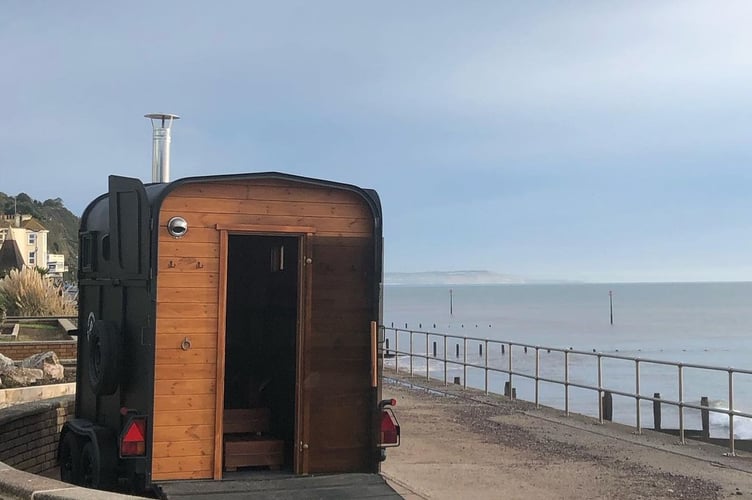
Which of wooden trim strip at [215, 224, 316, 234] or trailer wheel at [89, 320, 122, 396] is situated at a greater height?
wooden trim strip at [215, 224, 316, 234]

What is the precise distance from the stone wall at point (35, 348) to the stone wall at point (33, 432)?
5.50 meters

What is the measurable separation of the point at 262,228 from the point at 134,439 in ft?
5.86

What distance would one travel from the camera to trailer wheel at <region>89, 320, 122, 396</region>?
6.66 meters

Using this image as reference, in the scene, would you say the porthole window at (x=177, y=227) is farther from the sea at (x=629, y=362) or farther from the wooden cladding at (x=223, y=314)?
the sea at (x=629, y=362)

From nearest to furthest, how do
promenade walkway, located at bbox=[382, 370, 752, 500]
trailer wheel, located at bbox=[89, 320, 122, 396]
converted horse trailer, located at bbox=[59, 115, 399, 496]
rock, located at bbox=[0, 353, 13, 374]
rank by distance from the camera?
converted horse trailer, located at bbox=[59, 115, 399, 496]
trailer wheel, located at bbox=[89, 320, 122, 396]
promenade walkway, located at bbox=[382, 370, 752, 500]
rock, located at bbox=[0, 353, 13, 374]

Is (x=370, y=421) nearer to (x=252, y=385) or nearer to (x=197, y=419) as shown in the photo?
(x=197, y=419)

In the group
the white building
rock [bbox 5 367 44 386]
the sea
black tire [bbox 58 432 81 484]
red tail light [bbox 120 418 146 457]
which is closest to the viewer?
red tail light [bbox 120 418 146 457]

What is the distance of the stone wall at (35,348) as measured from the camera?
14312 millimetres

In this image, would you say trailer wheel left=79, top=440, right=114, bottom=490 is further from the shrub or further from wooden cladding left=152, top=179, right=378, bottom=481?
the shrub

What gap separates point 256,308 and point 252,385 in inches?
29.2

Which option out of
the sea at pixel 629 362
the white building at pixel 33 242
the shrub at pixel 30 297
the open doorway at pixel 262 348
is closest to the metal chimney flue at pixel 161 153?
the open doorway at pixel 262 348

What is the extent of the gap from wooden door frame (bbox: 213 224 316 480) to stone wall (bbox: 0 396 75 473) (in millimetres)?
2556

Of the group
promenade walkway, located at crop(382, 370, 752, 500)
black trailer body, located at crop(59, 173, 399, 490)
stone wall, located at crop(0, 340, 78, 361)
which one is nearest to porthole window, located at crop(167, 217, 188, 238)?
black trailer body, located at crop(59, 173, 399, 490)

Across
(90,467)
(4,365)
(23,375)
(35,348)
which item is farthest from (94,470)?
(35,348)
